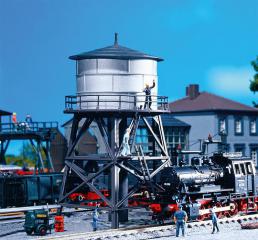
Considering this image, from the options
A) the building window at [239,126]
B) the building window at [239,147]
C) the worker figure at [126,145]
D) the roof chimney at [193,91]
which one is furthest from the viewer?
the roof chimney at [193,91]

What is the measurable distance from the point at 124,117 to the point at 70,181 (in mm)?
10655

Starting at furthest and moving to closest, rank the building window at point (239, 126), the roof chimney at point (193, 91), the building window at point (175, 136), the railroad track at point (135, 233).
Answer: the roof chimney at point (193, 91) < the building window at point (239, 126) < the building window at point (175, 136) < the railroad track at point (135, 233)

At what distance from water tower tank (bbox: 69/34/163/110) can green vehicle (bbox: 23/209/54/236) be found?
5250mm

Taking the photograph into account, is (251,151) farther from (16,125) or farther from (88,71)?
(88,71)

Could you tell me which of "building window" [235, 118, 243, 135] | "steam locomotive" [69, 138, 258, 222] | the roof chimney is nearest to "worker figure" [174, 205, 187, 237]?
"steam locomotive" [69, 138, 258, 222]

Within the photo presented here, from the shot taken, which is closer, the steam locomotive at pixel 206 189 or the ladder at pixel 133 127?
the steam locomotive at pixel 206 189

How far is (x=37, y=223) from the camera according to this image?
28.9 meters

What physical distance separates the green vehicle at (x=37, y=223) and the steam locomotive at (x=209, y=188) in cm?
481

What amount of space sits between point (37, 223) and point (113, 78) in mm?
7147

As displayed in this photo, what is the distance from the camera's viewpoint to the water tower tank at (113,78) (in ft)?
103

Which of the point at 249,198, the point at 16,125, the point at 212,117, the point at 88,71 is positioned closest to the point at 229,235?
the point at 249,198

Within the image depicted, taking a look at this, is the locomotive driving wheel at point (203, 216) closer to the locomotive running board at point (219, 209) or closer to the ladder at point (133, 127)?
the locomotive running board at point (219, 209)

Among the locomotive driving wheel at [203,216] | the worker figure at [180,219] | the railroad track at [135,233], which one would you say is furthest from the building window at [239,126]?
the worker figure at [180,219]

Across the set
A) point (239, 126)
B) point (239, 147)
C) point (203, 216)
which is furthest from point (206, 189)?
point (239, 126)
